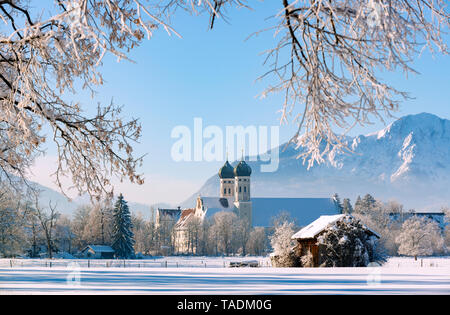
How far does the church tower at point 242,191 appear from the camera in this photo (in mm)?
105000

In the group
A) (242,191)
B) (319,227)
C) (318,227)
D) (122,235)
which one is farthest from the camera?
(242,191)

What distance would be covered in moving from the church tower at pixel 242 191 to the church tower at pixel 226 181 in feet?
3.98

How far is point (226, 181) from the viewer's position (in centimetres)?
10850

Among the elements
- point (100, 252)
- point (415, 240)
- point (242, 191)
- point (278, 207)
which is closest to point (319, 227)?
point (100, 252)

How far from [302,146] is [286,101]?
24.8 inches

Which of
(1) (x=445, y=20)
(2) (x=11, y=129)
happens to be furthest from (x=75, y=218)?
(1) (x=445, y=20)

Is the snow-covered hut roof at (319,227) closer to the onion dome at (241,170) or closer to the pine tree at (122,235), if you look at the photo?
the pine tree at (122,235)

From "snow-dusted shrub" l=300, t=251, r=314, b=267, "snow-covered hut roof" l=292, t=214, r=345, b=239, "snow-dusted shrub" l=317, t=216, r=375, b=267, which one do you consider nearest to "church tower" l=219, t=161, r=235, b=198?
"snow-covered hut roof" l=292, t=214, r=345, b=239

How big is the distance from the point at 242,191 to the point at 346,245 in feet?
273

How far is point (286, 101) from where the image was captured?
621 centimetres

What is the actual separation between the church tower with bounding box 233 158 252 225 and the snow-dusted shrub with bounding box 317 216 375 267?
259 feet

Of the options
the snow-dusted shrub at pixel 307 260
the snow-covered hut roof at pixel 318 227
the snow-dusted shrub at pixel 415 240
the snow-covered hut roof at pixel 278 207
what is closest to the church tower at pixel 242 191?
the snow-covered hut roof at pixel 278 207

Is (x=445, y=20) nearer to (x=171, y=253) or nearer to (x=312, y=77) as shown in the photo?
(x=312, y=77)

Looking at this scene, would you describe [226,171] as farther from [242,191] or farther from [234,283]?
[234,283]
